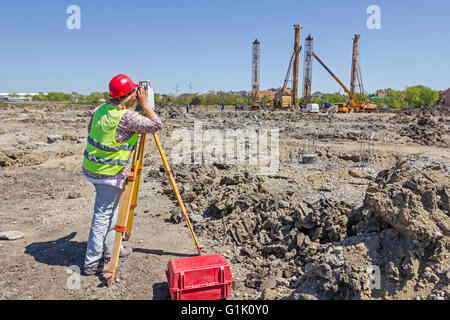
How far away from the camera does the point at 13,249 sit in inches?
150

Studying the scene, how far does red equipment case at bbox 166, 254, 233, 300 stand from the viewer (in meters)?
2.64

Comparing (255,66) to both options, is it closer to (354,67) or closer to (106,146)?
(354,67)

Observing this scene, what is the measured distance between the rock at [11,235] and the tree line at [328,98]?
3221 cm

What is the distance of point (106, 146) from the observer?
3.03 meters

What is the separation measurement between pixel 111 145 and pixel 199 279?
57.1 inches

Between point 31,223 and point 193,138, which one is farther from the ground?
point 193,138

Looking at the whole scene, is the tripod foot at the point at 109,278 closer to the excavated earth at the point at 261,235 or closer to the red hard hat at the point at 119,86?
the excavated earth at the point at 261,235

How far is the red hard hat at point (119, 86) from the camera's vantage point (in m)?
3.02

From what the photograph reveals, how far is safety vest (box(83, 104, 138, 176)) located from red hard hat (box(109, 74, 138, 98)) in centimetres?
13

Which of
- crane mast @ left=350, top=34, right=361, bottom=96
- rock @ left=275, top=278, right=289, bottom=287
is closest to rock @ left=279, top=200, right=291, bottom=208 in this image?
rock @ left=275, top=278, right=289, bottom=287

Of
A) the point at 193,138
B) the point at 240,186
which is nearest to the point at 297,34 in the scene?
the point at 193,138

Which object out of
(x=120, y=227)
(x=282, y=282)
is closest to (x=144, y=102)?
(x=120, y=227)
